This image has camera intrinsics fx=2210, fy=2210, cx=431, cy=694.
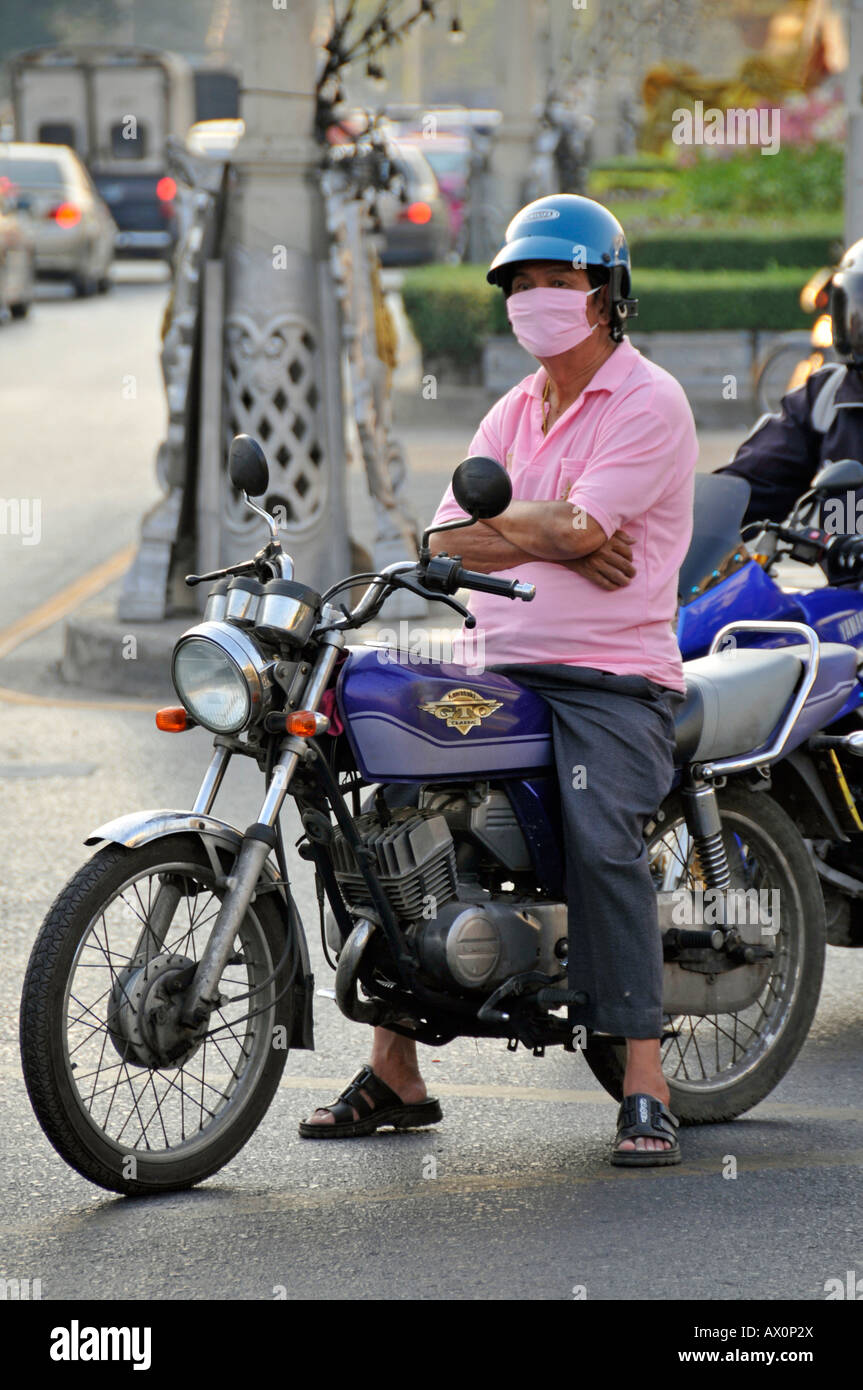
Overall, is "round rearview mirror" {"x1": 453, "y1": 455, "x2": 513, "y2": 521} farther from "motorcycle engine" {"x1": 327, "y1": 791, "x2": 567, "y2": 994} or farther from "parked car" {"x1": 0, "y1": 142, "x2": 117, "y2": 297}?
"parked car" {"x1": 0, "y1": 142, "x2": 117, "y2": 297}

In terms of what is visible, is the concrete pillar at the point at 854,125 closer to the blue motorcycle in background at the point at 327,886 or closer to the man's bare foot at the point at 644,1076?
the blue motorcycle in background at the point at 327,886

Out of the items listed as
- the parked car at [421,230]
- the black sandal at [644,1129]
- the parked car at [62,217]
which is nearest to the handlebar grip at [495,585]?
the black sandal at [644,1129]

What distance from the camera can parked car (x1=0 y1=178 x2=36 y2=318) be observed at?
2480 centimetres

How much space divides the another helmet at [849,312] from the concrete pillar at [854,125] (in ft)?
14.7

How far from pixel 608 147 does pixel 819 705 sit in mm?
36751

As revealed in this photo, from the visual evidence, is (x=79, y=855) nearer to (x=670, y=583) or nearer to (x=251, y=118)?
(x=670, y=583)

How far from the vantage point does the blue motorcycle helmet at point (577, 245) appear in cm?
433

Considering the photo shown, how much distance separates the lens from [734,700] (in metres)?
4.69

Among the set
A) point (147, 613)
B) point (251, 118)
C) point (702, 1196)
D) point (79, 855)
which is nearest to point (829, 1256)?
point (702, 1196)

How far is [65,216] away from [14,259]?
3.95 metres

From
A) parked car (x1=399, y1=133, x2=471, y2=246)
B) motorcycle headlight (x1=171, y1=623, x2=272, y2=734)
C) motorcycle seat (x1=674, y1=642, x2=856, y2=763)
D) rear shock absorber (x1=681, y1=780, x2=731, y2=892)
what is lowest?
rear shock absorber (x1=681, y1=780, x2=731, y2=892)

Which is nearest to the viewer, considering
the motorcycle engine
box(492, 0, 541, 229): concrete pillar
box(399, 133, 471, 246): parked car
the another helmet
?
the motorcycle engine

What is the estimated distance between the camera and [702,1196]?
4.32 m

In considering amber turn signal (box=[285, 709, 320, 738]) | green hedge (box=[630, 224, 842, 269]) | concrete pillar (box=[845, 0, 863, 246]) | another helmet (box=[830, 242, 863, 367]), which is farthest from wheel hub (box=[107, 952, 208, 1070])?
green hedge (box=[630, 224, 842, 269])
